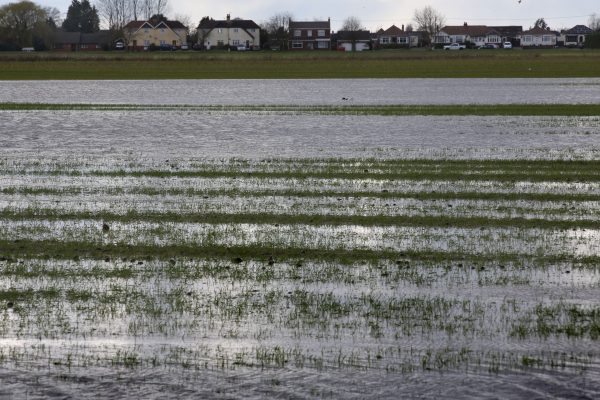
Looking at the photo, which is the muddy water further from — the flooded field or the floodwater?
the floodwater

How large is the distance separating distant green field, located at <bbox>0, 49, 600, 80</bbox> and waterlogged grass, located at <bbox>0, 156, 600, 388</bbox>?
2509 inches

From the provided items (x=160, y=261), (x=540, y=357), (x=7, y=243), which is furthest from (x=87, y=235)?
(x=540, y=357)

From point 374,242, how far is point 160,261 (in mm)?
3359

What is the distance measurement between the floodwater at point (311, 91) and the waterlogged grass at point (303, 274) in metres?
31.5

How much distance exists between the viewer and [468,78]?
79188mm

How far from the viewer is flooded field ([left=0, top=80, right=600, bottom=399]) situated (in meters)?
9.98

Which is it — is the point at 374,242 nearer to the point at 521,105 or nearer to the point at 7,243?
the point at 7,243

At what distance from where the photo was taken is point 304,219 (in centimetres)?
1769

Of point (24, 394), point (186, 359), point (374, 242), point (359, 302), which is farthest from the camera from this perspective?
point (374, 242)

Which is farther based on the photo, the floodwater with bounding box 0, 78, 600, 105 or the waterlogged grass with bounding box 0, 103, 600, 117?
the floodwater with bounding box 0, 78, 600, 105

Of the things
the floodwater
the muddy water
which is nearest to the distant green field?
the floodwater

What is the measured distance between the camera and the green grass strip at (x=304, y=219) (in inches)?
673

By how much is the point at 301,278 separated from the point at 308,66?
292ft

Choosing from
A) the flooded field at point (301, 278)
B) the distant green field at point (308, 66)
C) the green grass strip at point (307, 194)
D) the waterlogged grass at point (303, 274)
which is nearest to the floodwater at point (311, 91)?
the distant green field at point (308, 66)
